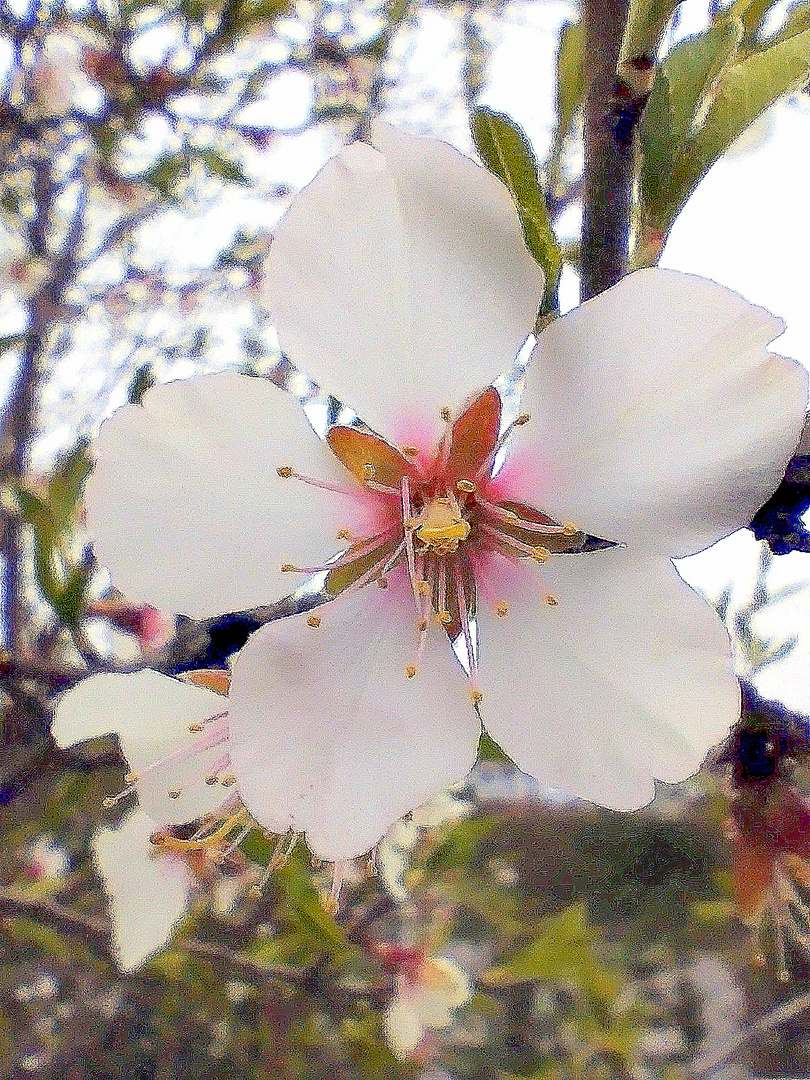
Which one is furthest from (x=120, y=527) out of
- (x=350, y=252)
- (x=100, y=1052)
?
(x=100, y=1052)

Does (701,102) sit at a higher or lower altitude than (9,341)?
higher

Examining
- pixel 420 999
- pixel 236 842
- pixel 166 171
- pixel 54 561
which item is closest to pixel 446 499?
pixel 236 842

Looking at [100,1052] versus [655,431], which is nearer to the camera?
[655,431]

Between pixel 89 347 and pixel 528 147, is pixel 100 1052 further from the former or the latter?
pixel 528 147

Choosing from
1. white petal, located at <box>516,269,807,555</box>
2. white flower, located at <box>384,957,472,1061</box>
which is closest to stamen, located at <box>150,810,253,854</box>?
white petal, located at <box>516,269,807,555</box>

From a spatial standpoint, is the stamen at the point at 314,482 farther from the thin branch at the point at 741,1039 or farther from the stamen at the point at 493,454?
the thin branch at the point at 741,1039

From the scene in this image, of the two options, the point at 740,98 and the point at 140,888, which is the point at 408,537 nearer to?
the point at 740,98

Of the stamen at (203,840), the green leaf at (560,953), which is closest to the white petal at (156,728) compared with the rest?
the stamen at (203,840)
